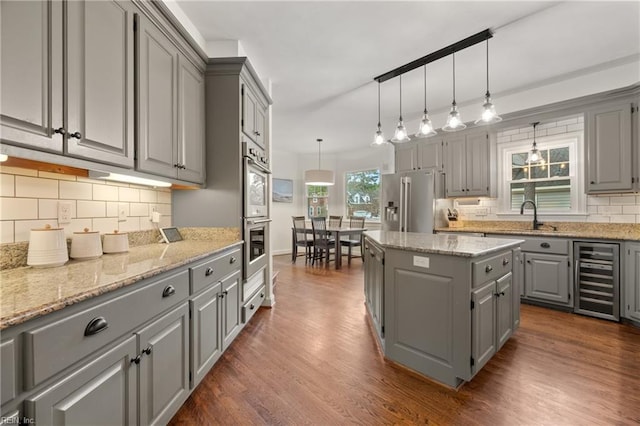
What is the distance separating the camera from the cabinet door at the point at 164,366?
1.21 m

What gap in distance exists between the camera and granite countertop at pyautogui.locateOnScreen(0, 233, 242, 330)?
2.56 ft

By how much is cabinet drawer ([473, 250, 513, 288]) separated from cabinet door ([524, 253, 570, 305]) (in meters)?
1.37

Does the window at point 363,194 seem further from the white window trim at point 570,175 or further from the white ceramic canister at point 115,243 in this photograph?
the white ceramic canister at point 115,243

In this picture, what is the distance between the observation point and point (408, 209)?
437cm

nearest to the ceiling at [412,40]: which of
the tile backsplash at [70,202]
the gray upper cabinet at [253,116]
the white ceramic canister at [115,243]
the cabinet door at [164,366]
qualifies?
the gray upper cabinet at [253,116]

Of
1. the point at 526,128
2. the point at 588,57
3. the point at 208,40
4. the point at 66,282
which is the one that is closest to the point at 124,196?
the point at 66,282

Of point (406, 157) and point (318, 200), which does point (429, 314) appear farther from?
point (318, 200)

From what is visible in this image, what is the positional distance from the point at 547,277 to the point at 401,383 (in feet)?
8.17

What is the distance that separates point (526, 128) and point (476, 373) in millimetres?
3581

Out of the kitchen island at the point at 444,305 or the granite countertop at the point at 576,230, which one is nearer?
the kitchen island at the point at 444,305

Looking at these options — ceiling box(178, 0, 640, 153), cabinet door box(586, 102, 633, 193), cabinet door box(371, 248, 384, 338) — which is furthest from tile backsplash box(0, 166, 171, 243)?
cabinet door box(586, 102, 633, 193)

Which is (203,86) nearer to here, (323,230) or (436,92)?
(436,92)

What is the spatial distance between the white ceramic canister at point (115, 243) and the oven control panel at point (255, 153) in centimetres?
114

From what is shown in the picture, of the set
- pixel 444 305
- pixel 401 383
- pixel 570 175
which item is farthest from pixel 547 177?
pixel 401 383
